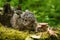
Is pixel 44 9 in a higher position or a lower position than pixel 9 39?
lower

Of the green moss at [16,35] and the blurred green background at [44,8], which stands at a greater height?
the green moss at [16,35]

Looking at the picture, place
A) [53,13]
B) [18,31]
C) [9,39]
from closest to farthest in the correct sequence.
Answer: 1. [9,39]
2. [18,31]
3. [53,13]

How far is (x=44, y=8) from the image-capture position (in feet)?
17.9

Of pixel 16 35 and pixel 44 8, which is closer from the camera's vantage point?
pixel 16 35

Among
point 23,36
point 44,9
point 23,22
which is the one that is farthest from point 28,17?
point 44,9

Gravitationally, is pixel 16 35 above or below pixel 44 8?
above

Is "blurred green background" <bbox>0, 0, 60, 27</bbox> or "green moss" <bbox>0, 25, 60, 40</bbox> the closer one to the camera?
"green moss" <bbox>0, 25, 60, 40</bbox>

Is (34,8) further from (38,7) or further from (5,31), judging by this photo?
(5,31)

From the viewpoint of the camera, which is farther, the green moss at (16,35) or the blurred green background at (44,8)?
the blurred green background at (44,8)

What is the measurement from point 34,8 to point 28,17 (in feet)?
9.05

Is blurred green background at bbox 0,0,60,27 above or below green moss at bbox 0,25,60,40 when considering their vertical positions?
below

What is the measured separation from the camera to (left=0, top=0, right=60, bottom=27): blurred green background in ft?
17.0

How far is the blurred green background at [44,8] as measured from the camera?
517cm

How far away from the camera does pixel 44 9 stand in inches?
212
